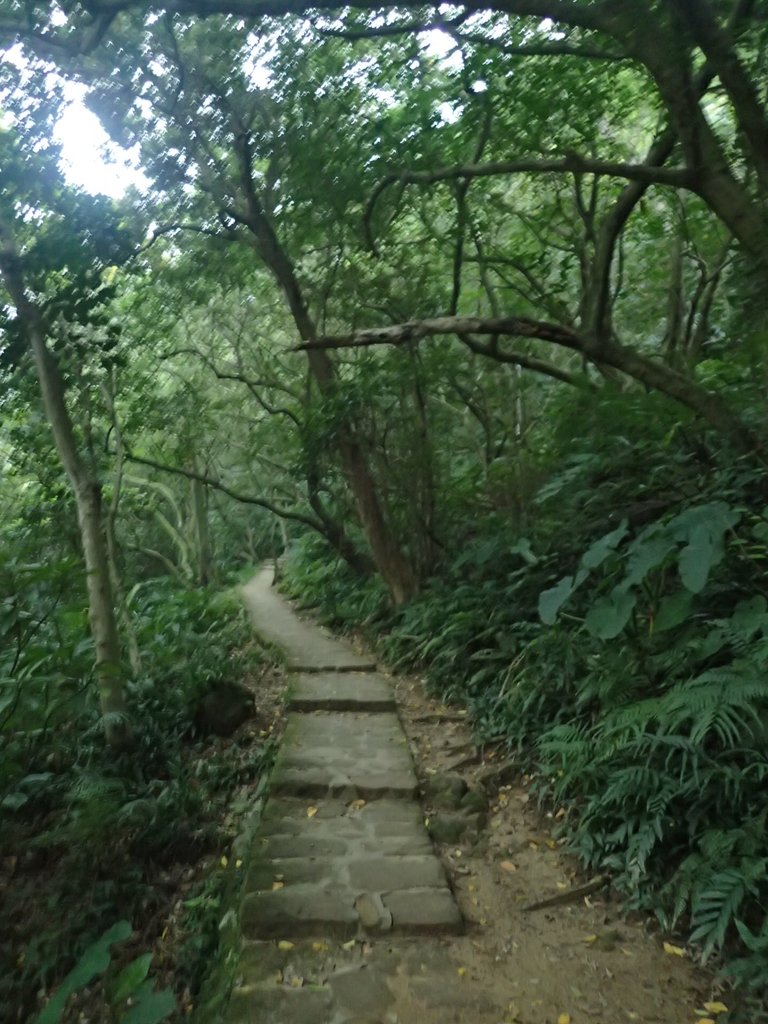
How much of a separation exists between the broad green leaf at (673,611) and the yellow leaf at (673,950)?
1.47 metres

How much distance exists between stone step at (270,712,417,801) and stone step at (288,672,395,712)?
0.10 m

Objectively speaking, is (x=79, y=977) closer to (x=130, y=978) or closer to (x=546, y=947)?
(x=130, y=978)

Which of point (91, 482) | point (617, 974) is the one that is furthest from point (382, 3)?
point (617, 974)

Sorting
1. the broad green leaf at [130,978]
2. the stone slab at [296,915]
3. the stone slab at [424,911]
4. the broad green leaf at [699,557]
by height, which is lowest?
the stone slab at [424,911]

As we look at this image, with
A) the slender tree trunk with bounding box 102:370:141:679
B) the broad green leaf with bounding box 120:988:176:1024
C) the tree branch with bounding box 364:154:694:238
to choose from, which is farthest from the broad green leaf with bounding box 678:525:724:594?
the slender tree trunk with bounding box 102:370:141:679

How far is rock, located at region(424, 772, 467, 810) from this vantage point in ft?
15.5

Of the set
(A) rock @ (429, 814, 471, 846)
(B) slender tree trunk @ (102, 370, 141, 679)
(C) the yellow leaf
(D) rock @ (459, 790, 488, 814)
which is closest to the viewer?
(C) the yellow leaf

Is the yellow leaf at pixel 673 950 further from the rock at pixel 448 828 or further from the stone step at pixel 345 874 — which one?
the rock at pixel 448 828

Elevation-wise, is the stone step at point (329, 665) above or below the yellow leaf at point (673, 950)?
above

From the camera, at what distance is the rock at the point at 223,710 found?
A: 20.9 ft

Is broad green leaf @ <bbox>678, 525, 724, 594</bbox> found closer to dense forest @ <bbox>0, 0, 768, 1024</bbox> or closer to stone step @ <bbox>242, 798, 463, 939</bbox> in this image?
dense forest @ <bbox>0, 0, 768, 1024</bbox>

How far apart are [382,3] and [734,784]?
441cm

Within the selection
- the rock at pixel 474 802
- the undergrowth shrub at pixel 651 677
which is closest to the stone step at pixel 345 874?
the rock at pixel 474 802

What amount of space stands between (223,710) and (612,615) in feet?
13.1
